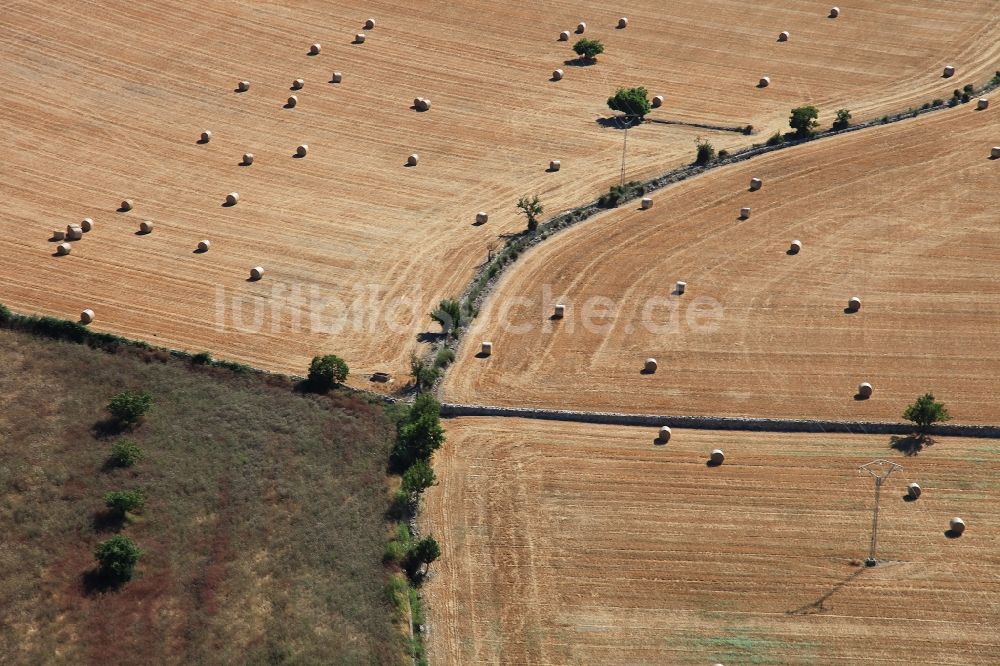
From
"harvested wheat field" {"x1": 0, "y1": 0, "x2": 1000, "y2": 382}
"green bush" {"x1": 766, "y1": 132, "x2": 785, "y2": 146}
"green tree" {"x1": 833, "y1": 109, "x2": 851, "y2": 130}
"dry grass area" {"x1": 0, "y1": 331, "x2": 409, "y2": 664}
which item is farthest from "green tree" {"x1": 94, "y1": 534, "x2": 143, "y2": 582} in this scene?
"green tree" {"x1": 833, "y1": 109, "x2": 851, "y2": 130}

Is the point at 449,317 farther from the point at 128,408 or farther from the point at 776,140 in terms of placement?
the point at 776,140

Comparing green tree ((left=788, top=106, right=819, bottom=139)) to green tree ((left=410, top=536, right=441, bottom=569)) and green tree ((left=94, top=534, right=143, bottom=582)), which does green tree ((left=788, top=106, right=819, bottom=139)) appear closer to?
green tree ((left=410, top=536, right=441, bottom=569))

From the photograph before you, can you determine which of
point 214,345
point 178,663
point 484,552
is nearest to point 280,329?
point 214,345

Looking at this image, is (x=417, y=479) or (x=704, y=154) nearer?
(x=417, y=479)

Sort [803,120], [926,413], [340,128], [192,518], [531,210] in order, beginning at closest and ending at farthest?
[192,518], [926,413], [531,210], [803,120], [340,128]

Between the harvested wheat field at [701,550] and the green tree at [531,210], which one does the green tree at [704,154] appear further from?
the harvested wheat field at [701,550]

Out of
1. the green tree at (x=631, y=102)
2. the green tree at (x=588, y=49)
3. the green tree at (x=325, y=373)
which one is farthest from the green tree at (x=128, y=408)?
the green tree at (x=588, y=49)

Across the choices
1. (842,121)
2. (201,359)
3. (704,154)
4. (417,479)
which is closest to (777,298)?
(704,154)
